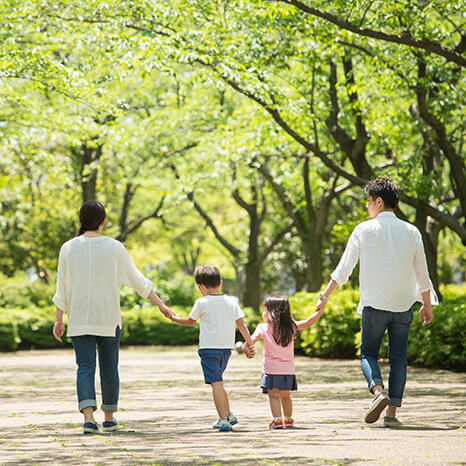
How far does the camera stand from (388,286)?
6133 mm

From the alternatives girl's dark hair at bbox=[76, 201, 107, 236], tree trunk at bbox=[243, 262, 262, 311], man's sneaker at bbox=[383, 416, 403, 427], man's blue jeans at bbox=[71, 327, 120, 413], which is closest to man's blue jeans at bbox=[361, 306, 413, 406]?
man's sneaker at bbox=[383, 416, 403, 427]

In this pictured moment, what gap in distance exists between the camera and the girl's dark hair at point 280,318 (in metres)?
6.39

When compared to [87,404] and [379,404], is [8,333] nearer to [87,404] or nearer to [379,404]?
[87,404]

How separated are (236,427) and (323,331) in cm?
947

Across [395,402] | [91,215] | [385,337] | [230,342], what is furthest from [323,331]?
[91,215]

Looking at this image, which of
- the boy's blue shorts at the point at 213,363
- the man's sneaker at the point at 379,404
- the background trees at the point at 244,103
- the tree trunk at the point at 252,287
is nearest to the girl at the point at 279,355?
the boy's blue shorts at the point at 213,363

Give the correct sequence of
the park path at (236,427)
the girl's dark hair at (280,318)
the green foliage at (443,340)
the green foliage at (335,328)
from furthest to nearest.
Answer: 1. the green foliage at (335,328)
2. the green foliage at (443,340)
3. the girl's dark hair at (280,318)
4. the park path at (236,427)

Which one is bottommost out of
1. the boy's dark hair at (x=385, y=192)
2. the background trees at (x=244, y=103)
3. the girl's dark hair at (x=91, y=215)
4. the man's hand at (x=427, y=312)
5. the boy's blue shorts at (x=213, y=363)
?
the boy's blue shorts at (x=213, y=363)

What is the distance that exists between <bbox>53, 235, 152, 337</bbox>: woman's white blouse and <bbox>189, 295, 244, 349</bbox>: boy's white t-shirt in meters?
0.47

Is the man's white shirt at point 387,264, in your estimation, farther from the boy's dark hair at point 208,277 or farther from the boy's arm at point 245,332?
the boy's dark hair at point 208,277

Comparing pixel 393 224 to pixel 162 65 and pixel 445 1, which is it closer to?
pixel 445 1

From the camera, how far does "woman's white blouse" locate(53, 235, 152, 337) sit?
239 inches

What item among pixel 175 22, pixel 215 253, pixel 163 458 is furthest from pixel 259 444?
pixel 215 253

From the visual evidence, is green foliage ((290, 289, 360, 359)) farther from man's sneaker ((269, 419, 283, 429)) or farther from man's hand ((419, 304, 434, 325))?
man's sneaker ((269, 419, 283, 429))
